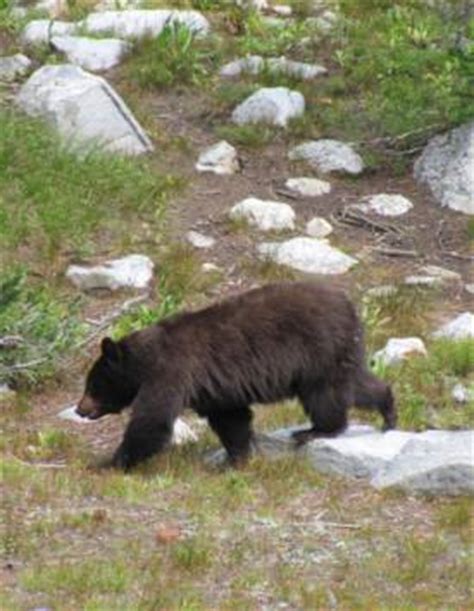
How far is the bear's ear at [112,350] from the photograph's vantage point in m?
10.1

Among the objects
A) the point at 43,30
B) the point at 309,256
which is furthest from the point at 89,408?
the point at 43,30

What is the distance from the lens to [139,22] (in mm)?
17359

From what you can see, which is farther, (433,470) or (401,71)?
(401,71)

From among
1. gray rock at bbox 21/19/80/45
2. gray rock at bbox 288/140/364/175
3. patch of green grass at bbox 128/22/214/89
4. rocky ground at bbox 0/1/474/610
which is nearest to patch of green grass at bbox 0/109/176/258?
rocky ground at bbox 0/1/474/610

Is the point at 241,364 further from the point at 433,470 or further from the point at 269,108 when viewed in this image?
the point at 269,108

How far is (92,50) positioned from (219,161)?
2.39 metres

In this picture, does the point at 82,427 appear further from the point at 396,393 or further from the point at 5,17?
the point at 5,17

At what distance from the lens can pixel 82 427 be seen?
10.9 m

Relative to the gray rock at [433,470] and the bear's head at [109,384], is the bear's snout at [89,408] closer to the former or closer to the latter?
the bear's head at [109,384]

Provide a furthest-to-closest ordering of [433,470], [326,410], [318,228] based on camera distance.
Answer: [318,228] < [326,410] < [433,470]

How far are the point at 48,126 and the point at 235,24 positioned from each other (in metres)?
3.47

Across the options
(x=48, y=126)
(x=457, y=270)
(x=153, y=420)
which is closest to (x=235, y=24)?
(x=48, y=126)

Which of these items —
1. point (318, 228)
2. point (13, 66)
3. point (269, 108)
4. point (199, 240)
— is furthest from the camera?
point (13, 66)

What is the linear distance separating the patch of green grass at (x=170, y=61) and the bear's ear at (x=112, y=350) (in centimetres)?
681
